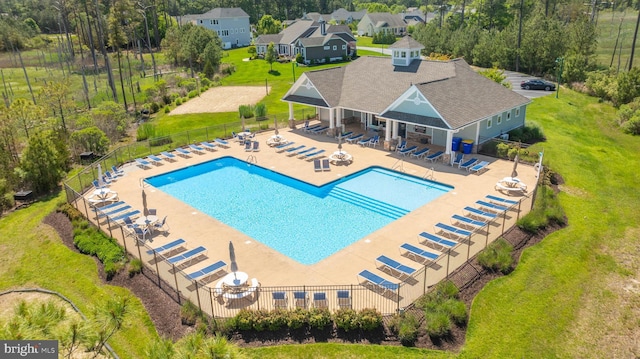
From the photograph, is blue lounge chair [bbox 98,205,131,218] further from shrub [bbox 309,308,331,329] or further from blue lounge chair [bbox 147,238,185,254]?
shrub [bbox 309,308,331,329]

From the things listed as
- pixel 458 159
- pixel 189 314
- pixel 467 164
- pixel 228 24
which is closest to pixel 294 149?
pixel 458 159

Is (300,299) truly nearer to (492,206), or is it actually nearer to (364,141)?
(492,206)

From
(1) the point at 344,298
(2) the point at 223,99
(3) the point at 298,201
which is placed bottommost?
(3) the point at 298,201

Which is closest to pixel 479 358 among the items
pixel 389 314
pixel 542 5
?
pixel 389 314

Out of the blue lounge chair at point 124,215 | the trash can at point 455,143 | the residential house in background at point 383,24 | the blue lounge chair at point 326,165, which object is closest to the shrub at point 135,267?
the blue lounge chair at point 124,215

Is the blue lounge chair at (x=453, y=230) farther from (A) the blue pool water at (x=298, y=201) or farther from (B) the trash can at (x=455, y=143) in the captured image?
(B) the trash can at (x=455, y=143)

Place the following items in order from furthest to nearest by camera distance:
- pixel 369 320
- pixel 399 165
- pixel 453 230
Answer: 1. pixel 399 165
2. pixel 453 230
3. pixel 369 320

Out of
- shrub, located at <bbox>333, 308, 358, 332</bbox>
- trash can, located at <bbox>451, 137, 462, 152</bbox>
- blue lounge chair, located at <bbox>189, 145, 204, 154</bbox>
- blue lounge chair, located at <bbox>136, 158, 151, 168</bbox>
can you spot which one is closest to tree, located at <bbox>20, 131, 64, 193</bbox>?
blue lounge chair, located at <bbox>136, 158, 151, 168</bbox>

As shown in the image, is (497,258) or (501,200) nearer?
(497,258)
